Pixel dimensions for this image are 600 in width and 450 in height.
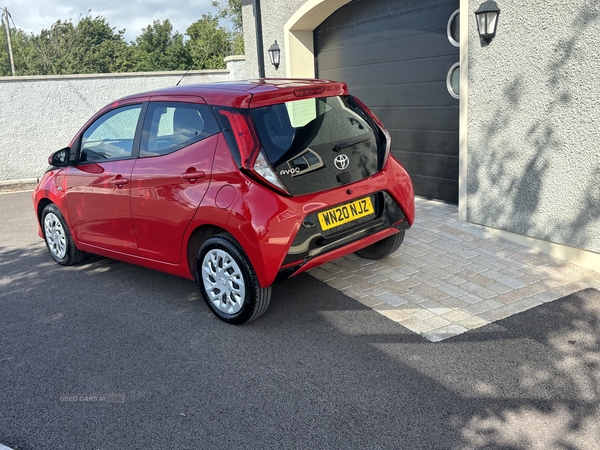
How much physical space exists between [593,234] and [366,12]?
4.51 meters

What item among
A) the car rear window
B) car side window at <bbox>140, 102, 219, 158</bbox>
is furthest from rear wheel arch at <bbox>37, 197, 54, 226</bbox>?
the car rear window

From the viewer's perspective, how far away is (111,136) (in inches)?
215

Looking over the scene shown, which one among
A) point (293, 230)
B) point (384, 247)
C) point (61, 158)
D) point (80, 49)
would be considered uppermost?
point (80, 49)

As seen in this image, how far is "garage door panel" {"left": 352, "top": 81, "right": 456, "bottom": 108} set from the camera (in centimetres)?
723

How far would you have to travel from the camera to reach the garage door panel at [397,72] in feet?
23.5

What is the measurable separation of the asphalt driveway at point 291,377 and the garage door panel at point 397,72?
11.3 ft

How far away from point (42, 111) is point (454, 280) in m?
9.63

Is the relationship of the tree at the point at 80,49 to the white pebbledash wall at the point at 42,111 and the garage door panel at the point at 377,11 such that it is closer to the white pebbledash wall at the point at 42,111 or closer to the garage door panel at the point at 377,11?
the white pebbledash wall at the point at 42,111

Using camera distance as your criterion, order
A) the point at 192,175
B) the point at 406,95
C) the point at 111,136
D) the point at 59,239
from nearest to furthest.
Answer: the point at 192,175 → the point at 111,136 → the point at 59,239 → the point at 406,95

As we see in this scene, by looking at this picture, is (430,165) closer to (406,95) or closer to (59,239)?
(406,95)

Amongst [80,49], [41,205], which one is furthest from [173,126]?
[80,49]

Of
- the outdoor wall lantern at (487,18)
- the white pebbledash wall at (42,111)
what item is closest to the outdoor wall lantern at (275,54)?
the white pebbledash wall at (42,111)

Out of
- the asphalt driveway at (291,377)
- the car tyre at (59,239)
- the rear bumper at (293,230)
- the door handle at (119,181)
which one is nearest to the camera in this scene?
the asphalt driveway at (291,377)

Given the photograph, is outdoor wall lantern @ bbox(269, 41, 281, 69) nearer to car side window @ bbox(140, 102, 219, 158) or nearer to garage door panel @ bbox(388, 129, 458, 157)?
garage door panel @ bbox(388, 129, 458, 157)
